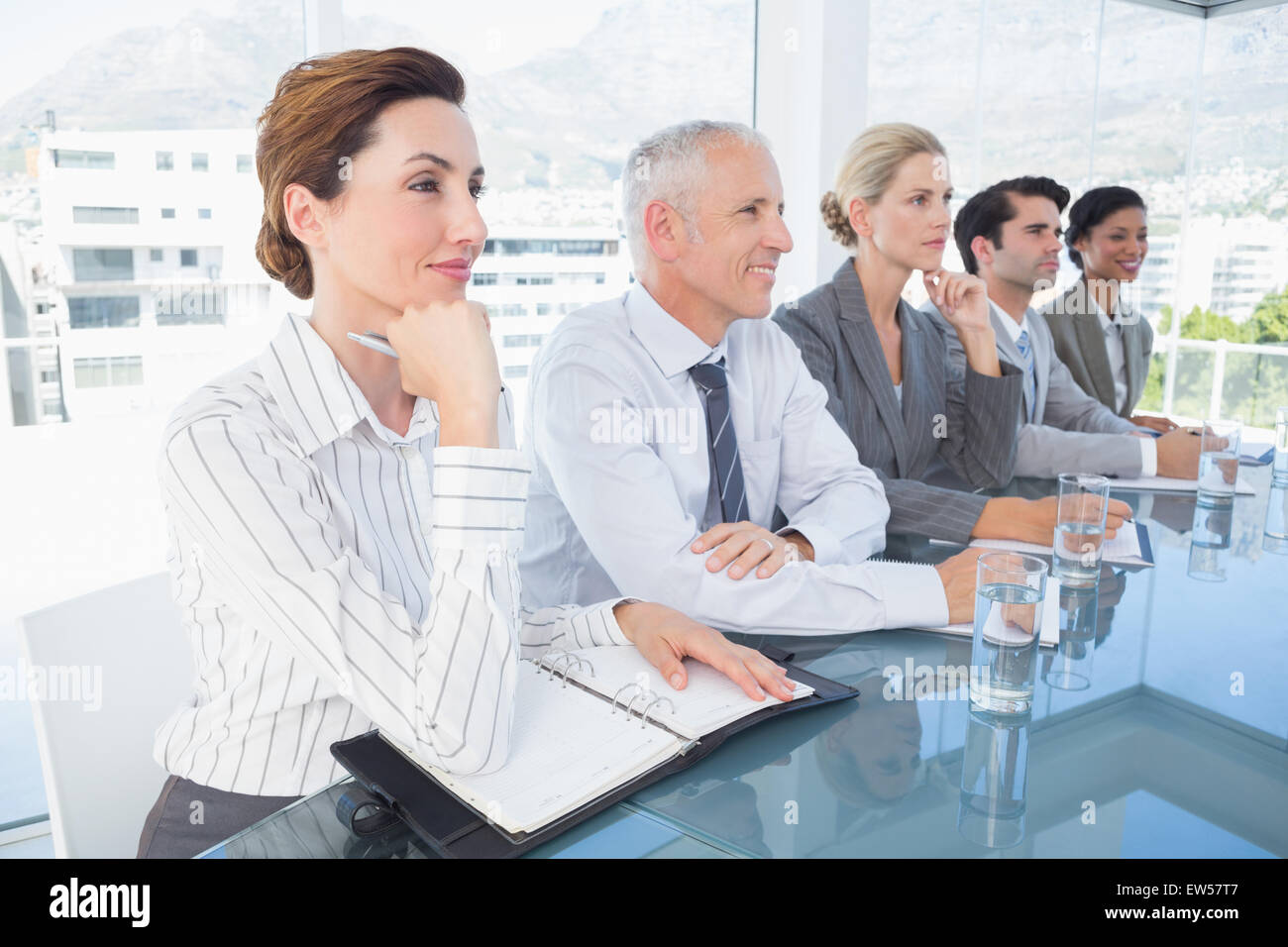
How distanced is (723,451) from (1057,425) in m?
1.76

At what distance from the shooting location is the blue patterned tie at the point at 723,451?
1.85m

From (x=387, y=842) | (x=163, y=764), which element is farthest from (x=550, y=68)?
(x=387, y=842)

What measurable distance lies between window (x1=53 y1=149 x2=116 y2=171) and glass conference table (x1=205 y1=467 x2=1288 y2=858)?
2.04 metres

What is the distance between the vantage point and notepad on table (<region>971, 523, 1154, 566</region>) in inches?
67.4

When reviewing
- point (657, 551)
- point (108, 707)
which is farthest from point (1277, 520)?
point (108, 707)

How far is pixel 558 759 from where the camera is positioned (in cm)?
98

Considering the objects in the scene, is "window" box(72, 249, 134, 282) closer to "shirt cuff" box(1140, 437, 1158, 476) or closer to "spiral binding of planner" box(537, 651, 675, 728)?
"spiral binding of planner" box(537, 651, 675, 728)

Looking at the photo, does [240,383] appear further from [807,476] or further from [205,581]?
[807,476]

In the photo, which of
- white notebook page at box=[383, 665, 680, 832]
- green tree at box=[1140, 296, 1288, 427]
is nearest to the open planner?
white notebook page at box=[383, 665, 680, 832]

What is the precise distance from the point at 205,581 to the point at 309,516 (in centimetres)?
17

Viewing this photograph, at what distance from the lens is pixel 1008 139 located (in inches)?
189

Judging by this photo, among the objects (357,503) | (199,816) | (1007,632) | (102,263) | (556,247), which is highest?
(556,247)

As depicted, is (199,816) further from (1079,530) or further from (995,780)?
(1079,530)

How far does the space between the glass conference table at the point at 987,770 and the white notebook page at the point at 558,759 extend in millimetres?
31
